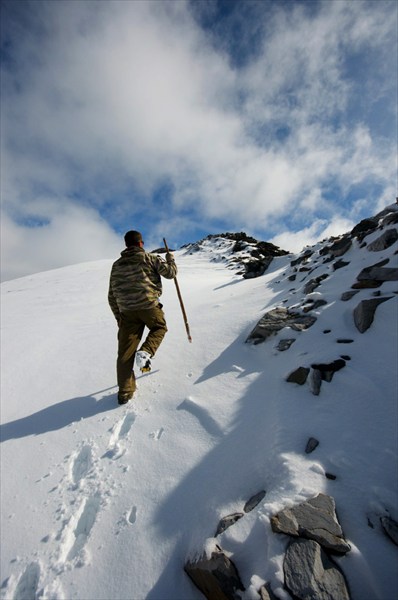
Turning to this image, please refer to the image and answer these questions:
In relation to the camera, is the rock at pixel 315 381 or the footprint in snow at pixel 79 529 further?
the rock at pixel 315 381

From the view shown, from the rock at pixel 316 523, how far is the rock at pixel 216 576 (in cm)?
41

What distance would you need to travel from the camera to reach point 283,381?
4.02m

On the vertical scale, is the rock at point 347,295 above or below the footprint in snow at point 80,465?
above

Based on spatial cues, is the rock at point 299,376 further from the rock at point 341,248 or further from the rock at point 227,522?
the rock at point 341,248

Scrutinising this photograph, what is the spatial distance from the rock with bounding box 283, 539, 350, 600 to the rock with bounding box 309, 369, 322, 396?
1809 millimetres

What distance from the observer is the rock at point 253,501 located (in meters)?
2.41

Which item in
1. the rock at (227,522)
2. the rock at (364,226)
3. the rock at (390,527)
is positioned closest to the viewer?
the rock at (390,527)

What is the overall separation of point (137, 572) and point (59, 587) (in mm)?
689

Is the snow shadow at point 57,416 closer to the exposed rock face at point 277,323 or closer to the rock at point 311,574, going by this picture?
the exposed rock face at point 277,323

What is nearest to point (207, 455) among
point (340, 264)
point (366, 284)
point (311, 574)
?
point (311, 574)

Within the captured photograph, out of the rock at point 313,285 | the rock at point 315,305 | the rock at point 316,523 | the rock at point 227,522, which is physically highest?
the rock at point 313,285

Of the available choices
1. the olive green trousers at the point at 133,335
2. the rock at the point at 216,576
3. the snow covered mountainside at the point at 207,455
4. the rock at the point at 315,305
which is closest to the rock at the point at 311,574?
the snow covered mountainside at the point at 207,455

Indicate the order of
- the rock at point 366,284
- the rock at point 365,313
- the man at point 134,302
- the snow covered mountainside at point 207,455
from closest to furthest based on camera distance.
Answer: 1. the snow covered mountainside at point 207,455
2. the rock at point 365,313
3. the man at point 134,302
4. the rock at point 366,284

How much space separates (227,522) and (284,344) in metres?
3.13
